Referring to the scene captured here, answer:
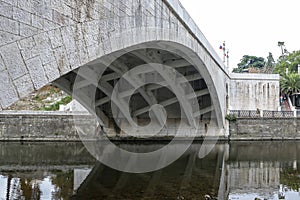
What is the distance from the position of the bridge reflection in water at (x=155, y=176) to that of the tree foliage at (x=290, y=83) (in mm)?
16132

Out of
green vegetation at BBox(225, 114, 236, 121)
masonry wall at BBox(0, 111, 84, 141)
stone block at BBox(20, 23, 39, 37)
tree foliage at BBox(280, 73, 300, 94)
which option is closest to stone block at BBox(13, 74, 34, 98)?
stone block at BBox(20, 23, 39, 37)

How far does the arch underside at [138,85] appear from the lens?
12.8m

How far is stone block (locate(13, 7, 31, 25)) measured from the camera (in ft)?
13.4

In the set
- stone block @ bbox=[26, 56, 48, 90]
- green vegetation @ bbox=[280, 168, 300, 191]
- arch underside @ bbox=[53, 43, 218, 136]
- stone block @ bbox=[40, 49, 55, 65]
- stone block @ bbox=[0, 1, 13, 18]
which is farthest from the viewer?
arch underside @ bbox=[53, 43, 218, 136]

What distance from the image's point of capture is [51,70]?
4.70 metres

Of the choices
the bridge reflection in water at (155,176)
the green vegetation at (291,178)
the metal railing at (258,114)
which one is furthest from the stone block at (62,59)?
the metal railing at (258,114)

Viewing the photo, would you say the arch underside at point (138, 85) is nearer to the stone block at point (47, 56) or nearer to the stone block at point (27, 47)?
the stone block at point (47, 56)

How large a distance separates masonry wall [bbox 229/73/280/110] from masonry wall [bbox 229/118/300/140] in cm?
176

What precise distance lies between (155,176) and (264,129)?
13.4 m

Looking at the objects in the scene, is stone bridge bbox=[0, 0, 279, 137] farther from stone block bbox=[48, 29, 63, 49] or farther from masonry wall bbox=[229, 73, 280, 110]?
masonry wall bbox=[229, 73, 280, 110]

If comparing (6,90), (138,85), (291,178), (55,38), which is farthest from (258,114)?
(6,90)

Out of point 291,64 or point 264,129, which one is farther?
point 291,64

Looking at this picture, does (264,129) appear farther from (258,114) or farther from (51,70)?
(51,70)

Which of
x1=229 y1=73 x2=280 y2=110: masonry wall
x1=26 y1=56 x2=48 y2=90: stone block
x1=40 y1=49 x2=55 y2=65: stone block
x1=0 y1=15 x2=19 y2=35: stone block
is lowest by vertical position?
x1=26 y1=56 x2=48 y2=90: stone block
